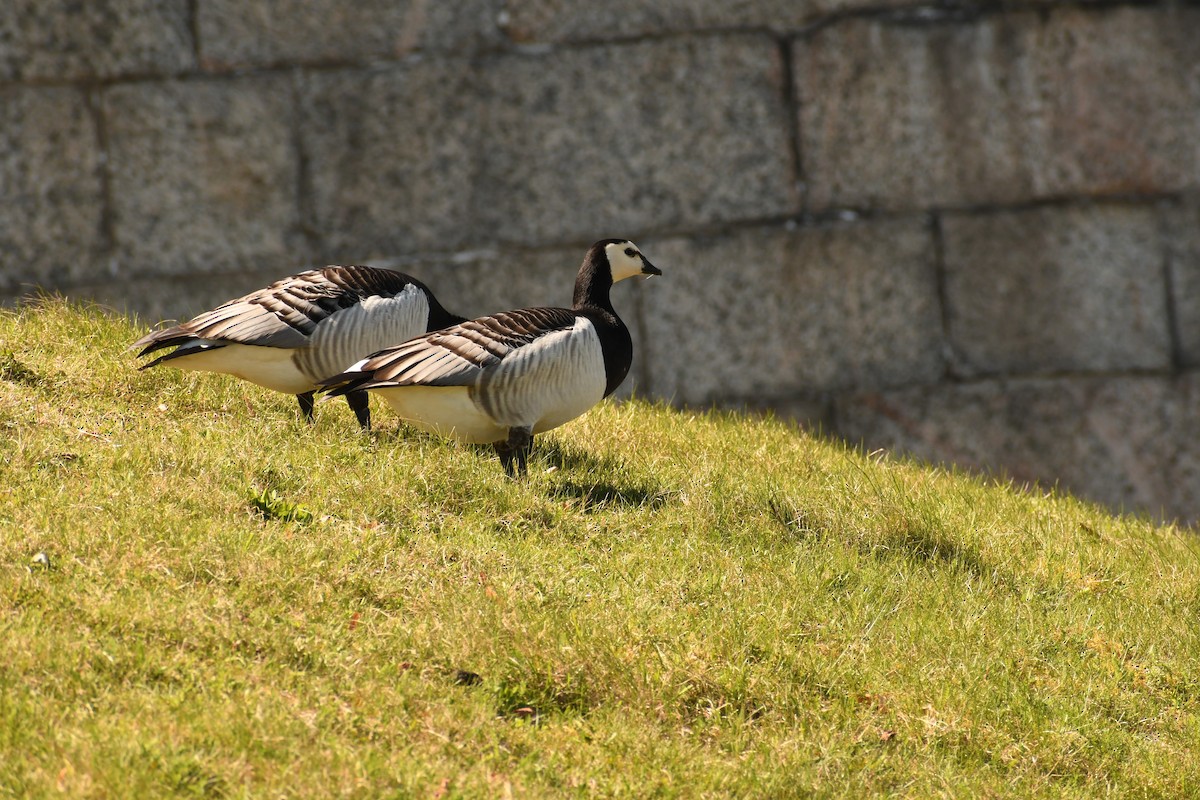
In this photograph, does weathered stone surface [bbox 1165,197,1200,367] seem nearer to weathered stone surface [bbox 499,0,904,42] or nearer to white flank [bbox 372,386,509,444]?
weathered stone surface [bbox 499,0,904,42]

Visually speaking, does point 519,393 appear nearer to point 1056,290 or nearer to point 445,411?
point 445,411

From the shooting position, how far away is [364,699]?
4.25 metres

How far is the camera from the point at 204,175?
8844 millimetres

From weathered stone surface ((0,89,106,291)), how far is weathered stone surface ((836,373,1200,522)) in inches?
202

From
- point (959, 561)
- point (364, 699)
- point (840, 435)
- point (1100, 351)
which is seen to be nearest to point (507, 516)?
point (364, 699)

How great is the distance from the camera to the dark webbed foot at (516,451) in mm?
6148

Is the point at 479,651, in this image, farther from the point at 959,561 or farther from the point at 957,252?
the point at 957,252

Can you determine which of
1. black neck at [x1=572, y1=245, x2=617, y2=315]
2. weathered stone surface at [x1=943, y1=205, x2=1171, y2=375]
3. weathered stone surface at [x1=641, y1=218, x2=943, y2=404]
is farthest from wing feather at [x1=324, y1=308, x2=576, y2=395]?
weathered stone surface at [x1=943, y1=205, x2=1171, y2=375]

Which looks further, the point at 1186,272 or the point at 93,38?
the point at 1186,272

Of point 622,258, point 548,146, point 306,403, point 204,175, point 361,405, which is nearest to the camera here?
point 361,405

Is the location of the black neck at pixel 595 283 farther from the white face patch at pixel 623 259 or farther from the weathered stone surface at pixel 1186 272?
the weathered stone surface at pixel 1186 272

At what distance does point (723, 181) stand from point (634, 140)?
0.65 meters

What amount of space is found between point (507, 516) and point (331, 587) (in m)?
1.06

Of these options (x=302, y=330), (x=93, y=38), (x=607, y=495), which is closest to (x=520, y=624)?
(x=607, y=495)
